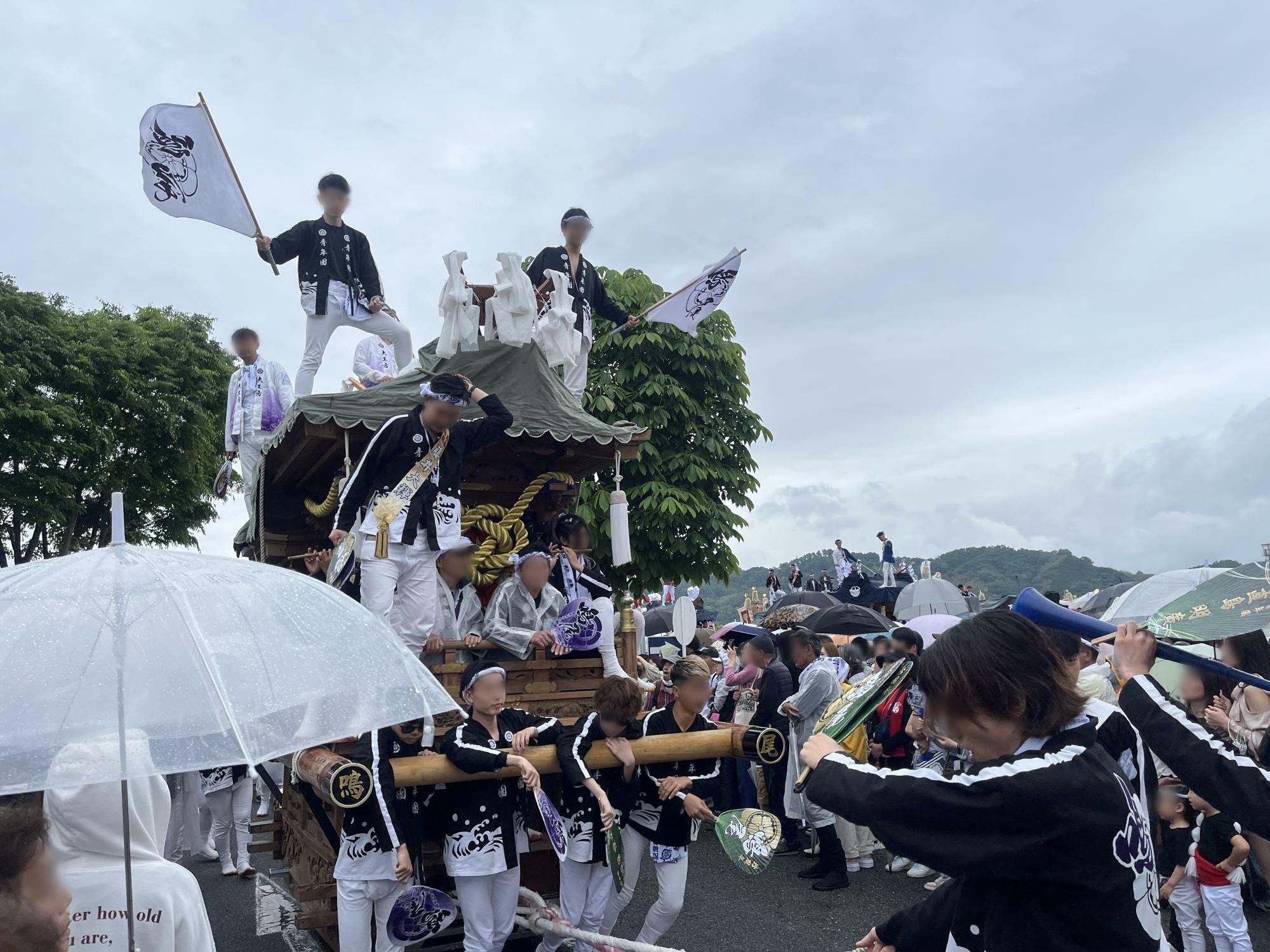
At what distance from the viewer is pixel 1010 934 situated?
1.98 m

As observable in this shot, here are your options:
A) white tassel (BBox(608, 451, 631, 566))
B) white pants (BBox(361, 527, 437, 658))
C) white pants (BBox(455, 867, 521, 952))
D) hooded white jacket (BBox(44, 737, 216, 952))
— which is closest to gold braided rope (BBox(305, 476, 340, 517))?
white pants (BBox(361, 527, 437, 658))

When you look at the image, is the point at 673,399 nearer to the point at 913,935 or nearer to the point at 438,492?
the point at 438,492

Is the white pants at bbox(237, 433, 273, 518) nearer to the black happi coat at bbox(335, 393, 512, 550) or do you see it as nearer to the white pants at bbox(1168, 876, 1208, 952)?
the black happi coat at bbox(335, 393, 512, 550)

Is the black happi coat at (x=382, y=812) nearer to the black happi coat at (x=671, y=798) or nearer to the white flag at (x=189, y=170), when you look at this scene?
the black happi coat at (x=671, y=798)

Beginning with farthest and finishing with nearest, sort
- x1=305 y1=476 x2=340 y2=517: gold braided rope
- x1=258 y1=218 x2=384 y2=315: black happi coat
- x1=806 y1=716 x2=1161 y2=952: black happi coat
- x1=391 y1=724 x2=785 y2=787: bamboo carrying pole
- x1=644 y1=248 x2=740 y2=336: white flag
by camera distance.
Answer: x1=644 y1=248 x2=740 y2=336: white flag
x1=258 y1=218 x2=384 y2=315: black happi coat
x1=305 y1=476 x2=340 y2=517: gold braided rope
x1=391 y1=724 x2=785 y2=787: bamboo carrying pole
x1=806 y1=716 x2=1161 y2=952: black happi coat

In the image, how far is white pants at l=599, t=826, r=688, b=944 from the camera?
5.36 m

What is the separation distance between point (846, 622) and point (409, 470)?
7.37 meters

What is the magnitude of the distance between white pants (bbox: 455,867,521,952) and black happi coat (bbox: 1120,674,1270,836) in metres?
3.74

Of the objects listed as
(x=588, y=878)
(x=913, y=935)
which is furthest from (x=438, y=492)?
(x=913, y=935)

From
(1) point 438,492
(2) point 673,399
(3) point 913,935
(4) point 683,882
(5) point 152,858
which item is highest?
(2) point 673,399

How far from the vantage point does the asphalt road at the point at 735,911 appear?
618 centimetres

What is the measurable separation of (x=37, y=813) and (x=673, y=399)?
1461cm

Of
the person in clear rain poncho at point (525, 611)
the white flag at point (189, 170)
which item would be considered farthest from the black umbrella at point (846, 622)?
the white flag at point (189, 170)

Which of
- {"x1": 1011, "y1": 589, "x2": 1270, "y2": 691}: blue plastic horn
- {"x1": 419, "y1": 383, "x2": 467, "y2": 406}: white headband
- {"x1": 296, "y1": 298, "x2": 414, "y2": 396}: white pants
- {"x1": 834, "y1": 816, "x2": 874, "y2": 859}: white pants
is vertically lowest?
{"x1": 834, "y1": 816, "x2": 874, "y2": 859}: white pants
